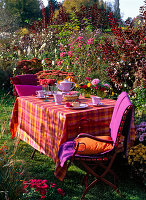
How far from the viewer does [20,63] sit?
8633 mm

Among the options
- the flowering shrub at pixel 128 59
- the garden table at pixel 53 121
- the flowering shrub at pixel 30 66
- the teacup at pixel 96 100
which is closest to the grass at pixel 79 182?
the garden table at pixel 53 121

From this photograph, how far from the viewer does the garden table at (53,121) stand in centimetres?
305

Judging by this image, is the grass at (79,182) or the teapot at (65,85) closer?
the grass at (79,182)

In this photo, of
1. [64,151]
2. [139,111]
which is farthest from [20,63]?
[64,151]

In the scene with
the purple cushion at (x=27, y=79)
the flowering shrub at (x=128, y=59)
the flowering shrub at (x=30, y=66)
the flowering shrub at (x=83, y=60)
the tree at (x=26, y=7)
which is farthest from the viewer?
the tree at (x=26, y=7)

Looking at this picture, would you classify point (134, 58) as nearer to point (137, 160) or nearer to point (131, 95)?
point (131, 95)

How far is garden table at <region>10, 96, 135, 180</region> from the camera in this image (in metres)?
3.05

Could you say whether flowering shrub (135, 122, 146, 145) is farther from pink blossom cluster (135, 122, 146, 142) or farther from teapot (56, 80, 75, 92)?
teapot (56, 80, 75, 92)

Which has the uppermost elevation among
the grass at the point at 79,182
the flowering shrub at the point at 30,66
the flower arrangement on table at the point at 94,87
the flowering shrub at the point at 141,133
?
the flowering shrub at the point at 30,66

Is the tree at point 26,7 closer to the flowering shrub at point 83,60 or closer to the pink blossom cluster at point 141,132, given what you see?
the flowering shrub at point 83,60

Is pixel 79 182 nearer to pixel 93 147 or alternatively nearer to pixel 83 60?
pixel 93 147

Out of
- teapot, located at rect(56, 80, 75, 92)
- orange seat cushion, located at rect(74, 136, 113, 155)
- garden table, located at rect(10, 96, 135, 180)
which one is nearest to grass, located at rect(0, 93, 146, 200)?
garden table, located at rect(10, 96, 135, 180)

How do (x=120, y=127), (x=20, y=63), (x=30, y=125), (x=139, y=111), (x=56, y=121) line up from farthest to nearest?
(x=20, y=63) → (x=139, y=111) → (x=30, y=125) → (x=56, y=121) → (x=120, y=127)

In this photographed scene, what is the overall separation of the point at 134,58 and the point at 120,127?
282 cm
